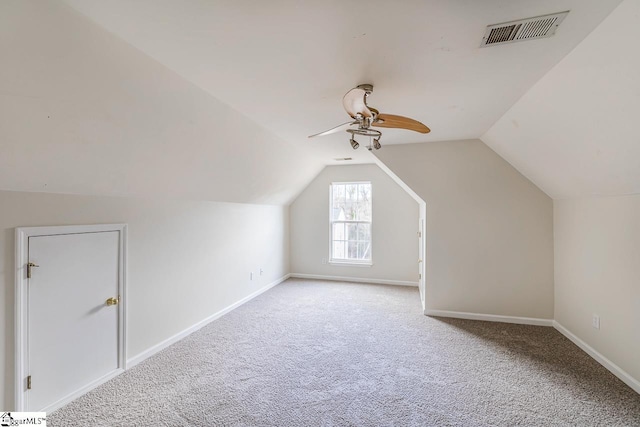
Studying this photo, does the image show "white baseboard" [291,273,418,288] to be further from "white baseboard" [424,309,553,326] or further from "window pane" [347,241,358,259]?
"white baseboard" [424,309,553,326]

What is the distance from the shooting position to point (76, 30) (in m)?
1.38

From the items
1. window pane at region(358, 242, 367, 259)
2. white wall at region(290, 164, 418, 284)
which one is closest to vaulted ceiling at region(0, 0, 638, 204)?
white wall at region(290, 164, 418, 284)

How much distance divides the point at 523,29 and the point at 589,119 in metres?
1.04

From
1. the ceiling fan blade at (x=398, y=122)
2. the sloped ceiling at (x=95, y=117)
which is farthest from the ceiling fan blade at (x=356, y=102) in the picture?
the sloped ceiling at (x=95, y=117)

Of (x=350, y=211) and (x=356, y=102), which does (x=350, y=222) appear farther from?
(x=356, y=102)

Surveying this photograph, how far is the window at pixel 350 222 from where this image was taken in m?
5.78

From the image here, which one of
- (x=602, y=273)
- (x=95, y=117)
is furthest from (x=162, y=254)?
(x=602, y=273)

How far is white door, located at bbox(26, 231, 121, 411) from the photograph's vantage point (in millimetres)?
1919

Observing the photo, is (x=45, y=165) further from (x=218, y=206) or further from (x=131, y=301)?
(x=218, y=206)

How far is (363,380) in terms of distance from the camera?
95.1 inches

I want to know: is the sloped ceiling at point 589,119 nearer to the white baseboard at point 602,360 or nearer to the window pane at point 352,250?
the white baseboard at point 602,360

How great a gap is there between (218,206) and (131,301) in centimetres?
157

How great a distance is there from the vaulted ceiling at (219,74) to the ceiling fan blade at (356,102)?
19 cm

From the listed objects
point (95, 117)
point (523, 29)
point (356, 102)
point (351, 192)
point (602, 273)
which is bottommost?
point (602, 273)
